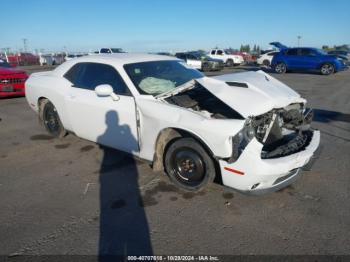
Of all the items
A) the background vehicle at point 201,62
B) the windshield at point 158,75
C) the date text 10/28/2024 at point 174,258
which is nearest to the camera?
the date text 10/28/2024 at point 174,258

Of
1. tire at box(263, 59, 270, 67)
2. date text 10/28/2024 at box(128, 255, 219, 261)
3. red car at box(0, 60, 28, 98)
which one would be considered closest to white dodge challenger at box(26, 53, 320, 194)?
date text 10/28/2024 at box(128, 255, 219, 261)

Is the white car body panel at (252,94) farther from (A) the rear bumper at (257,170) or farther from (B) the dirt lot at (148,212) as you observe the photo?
(B) the dirt lot at (148,212)

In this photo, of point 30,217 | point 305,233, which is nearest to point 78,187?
point 30,217

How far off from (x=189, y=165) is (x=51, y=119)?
10.8ft

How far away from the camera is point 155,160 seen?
387 centimetres

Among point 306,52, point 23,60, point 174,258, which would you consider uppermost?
point 23,60

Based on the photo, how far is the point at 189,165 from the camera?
3.59 metres

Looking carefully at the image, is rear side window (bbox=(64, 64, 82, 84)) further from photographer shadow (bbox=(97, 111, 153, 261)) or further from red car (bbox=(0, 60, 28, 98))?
red car (bbox=(0, 60, 28, 98))

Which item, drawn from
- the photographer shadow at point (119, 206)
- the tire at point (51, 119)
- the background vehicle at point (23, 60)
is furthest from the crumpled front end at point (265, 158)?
the background vehicle at point (23, 60)

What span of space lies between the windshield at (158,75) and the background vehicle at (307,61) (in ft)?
55.3

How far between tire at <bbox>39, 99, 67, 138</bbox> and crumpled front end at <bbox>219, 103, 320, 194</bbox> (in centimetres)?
347

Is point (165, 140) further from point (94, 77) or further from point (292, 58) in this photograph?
point (292, 58)

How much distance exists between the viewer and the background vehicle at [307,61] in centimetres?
1862

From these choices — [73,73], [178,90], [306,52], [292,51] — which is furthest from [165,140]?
[292,51]
